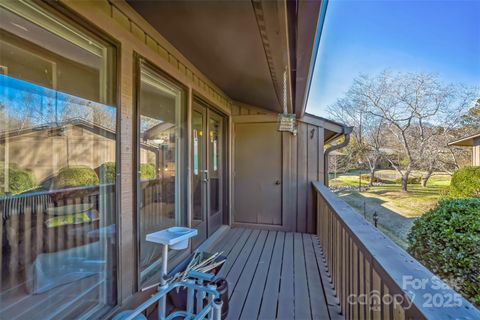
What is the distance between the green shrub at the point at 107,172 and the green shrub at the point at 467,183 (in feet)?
26.2

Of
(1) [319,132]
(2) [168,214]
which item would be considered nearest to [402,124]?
(1) [319,132]

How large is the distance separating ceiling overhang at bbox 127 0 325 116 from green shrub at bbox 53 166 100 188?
1195 mm

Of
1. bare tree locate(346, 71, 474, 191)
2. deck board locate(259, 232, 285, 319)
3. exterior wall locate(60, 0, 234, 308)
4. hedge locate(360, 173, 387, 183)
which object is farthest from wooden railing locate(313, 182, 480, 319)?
hedge locate(360, 173, 387, 183)

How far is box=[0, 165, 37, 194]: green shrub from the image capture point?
1.15 meters

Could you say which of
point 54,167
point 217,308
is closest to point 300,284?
point 217,308

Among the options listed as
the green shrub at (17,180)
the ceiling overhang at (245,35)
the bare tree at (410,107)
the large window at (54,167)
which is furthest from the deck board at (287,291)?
the bare tree at (410,107)

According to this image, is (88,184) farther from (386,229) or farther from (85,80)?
(386,229)

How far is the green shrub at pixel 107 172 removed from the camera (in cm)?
166

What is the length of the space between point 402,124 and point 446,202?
1175 cm

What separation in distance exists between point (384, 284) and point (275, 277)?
178cm

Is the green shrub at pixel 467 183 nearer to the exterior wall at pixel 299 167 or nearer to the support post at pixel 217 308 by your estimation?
the exterior wall at pixel 299 167

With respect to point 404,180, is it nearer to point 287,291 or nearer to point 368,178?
point 368,178

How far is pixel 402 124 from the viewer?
12812 mm

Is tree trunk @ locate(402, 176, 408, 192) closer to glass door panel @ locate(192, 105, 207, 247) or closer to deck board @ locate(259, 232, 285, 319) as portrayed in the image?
deck board @ locate(259, 232, 285, 319)
